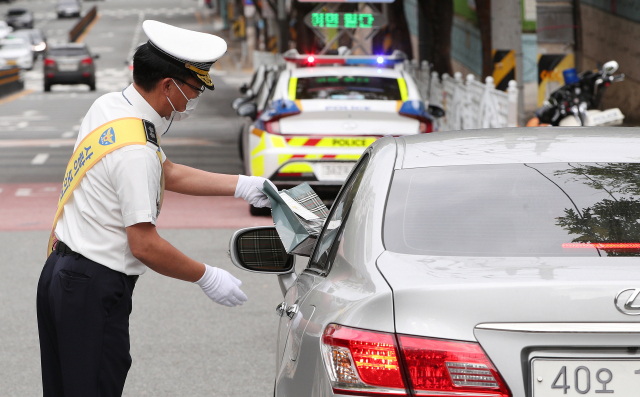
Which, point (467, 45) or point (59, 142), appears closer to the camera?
point (59, 142)

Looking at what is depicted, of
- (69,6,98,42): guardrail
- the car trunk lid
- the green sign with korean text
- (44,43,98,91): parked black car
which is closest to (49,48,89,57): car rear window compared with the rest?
(44,43,98,91): parked black car

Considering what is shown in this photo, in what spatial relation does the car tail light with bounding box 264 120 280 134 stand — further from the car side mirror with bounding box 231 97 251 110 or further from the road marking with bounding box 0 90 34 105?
the road marking with bounding box 0 90 34 105

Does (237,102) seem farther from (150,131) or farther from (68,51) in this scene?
(68,51)

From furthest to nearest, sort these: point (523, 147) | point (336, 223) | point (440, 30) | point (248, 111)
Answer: point (440, 30)
point (248, 111)
point (336, 223)
point (523, 147)

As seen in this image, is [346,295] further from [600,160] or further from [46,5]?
[46,5]

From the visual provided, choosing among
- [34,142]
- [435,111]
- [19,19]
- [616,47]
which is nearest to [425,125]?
[435,111]

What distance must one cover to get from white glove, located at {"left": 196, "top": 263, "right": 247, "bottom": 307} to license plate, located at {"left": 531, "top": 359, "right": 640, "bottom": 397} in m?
1.59

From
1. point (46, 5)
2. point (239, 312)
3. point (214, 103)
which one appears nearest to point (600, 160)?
point (239, 312)

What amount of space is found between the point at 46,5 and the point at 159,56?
336 feet

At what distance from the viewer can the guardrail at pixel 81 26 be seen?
69525 mm

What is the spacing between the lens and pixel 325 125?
11.1 metres

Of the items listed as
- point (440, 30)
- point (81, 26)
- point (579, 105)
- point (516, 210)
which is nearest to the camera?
point (516, 210)

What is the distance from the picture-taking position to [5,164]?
17.1 metres

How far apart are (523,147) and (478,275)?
904 millimetres
